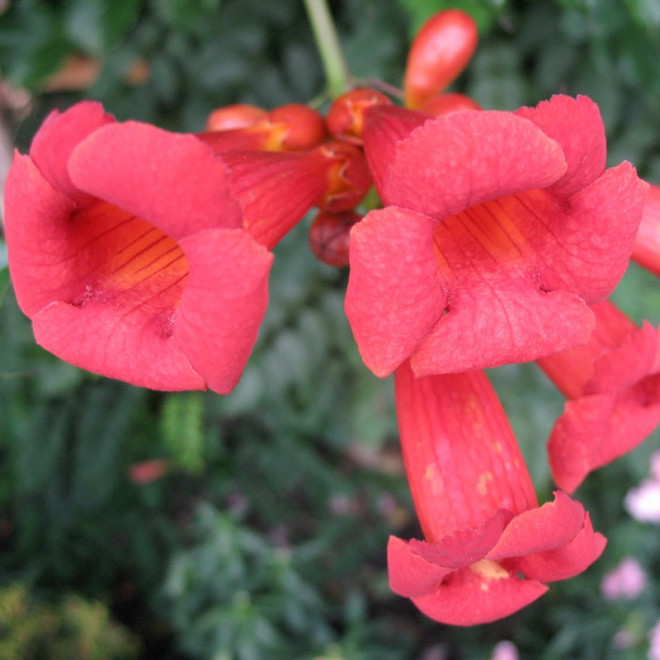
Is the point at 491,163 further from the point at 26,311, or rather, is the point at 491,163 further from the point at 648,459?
the point at 648,459

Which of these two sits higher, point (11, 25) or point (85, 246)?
point (11, 25)

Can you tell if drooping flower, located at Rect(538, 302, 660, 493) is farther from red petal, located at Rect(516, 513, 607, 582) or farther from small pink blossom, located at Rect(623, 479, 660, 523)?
small pink blossom, located at Rect(623, 479, 660, 523)

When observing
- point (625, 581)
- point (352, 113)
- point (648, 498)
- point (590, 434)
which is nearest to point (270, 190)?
point (352, 113)

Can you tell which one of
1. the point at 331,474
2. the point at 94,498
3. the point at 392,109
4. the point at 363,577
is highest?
the point at 392,109

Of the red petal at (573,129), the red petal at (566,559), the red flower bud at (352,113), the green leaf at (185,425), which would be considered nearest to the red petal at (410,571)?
the red petal at (566,559)

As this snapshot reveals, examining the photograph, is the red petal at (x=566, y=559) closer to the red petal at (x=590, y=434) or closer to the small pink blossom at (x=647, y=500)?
the red petal at (x=590, y=434)

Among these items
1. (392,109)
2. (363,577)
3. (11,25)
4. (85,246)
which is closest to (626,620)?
(363,577)
